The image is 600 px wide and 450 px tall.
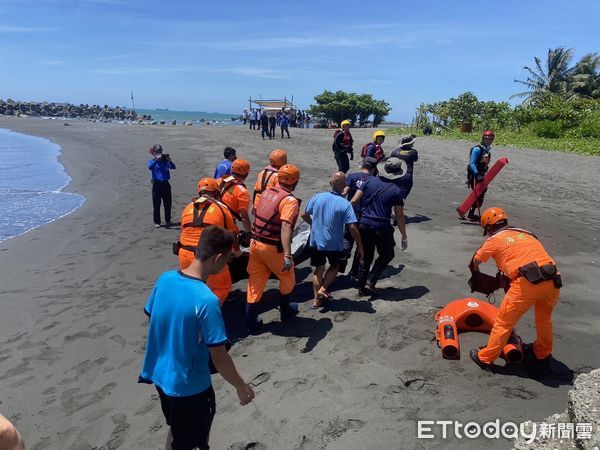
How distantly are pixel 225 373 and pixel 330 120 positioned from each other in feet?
136

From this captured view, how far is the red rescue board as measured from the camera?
9523 mm

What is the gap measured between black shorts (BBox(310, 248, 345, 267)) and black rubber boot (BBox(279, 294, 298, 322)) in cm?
65

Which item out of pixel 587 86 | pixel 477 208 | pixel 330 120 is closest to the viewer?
pixel 477 208

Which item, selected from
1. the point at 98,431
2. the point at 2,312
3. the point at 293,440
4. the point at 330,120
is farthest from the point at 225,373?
the point at 330,120

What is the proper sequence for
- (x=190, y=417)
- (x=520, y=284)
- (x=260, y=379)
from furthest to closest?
1. (x=260, y=379)
2. (x=520, y=284)
3. (x=190, y=417)

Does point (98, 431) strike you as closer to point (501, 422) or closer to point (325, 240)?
point (325, 240)

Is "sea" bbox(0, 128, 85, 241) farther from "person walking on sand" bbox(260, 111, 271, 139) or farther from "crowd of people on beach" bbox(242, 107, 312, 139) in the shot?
"crowd of people on beach" bbox(242, 107, 312, 139)

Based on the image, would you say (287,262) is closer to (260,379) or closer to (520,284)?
(260,379)

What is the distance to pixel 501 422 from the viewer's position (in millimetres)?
3738

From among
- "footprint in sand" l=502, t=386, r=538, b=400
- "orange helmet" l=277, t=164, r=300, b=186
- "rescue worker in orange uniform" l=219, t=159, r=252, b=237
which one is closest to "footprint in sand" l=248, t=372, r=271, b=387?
"rescue worker in orange uniform" l=219, t=159, r=252, b=237

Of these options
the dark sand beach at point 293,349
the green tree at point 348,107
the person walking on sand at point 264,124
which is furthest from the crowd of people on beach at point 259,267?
the green tree at point 348,107

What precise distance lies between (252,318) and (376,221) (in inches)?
82.7

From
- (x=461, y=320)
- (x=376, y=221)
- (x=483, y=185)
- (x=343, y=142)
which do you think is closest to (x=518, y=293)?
(x=461, y=320)

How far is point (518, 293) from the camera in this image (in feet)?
13.3
